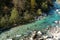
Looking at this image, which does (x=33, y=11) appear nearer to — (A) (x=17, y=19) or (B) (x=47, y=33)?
(A) (x=17, y=19)

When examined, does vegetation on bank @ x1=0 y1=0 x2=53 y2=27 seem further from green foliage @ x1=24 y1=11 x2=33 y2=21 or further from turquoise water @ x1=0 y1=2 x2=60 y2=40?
turquoise water @ x1=0 y1=2 x2=60 y2=40

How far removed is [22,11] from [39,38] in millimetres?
6790

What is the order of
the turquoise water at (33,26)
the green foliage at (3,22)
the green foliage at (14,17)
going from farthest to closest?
the green foliage at (14,17)
the green foliage at (3,22)
the turquoise water at (33,26)

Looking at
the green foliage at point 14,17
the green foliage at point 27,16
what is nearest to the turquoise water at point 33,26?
the green foliage at point 27,16

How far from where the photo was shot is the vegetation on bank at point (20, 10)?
24109 millimetres

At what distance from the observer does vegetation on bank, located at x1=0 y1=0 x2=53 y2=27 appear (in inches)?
949

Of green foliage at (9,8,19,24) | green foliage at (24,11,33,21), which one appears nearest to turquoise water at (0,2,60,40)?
green foliage at (24,11,33,21)

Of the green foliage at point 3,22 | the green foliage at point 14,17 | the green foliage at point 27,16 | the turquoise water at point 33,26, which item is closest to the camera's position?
the turquoise water at point 33,26

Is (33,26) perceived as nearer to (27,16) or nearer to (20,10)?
(27,16)

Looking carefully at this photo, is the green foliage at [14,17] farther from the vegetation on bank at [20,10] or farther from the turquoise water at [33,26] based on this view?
the turquoise water at [33,26]

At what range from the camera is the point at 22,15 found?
25.8m

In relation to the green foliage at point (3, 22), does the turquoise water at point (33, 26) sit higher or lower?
lower

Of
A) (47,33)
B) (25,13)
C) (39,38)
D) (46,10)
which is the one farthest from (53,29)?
(46,10)

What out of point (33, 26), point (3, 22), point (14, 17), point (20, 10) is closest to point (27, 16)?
point (20, 10)
